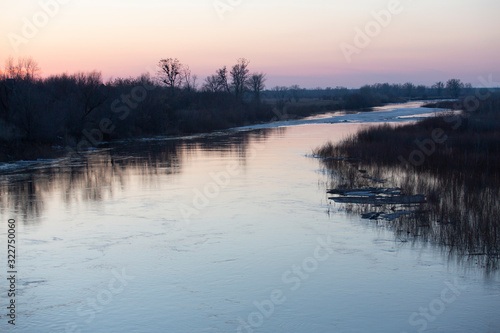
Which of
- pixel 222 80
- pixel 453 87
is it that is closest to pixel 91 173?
pixel 222 80

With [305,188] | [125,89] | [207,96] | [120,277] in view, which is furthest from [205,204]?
[207,96]

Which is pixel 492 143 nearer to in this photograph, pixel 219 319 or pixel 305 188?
pixel 305 188

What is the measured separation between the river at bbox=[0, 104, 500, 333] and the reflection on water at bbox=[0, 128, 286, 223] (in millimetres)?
160

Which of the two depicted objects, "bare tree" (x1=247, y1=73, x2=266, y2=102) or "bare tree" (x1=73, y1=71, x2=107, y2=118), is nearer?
"bare tree" (x1=73, y1=71, x2=107, y2=118)

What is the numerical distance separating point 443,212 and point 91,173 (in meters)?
12.4

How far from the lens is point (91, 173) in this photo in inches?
671

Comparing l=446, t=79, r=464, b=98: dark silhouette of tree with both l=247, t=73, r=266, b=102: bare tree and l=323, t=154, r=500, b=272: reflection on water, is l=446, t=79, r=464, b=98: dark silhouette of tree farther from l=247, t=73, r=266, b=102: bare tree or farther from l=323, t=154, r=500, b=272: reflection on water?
l=323, t=154, r=500, b=272: reflection on water

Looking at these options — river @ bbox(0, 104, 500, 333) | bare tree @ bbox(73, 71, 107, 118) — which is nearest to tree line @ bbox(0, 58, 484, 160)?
bare tree @ bbox(73, 71, 107, 118)

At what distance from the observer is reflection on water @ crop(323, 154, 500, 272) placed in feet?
24.4

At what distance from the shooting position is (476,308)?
5398 millimetres

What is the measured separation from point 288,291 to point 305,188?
23.3 ft

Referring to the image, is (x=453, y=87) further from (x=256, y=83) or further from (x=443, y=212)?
(x=443, y=212)

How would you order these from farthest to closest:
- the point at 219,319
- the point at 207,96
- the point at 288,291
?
the point at 207,96
the point at 288,291
the point at 219,319

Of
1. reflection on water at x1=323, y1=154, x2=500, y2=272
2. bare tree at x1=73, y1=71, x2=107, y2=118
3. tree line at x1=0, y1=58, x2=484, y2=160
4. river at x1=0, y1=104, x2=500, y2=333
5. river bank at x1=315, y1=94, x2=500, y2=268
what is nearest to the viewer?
river at x1=0, y1=104, x2=500, y2=333
